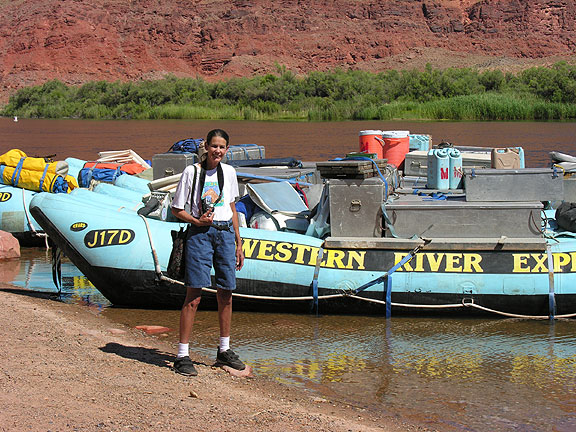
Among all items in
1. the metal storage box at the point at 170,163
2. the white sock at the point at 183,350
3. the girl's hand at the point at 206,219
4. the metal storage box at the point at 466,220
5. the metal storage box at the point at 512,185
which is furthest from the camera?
the metal storage box at the point at 170,163

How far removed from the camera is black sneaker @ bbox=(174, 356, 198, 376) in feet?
19.0

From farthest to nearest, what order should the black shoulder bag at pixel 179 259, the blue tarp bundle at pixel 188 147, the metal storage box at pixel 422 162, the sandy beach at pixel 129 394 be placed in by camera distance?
the blue tarp bundle at pixel 188 147, the metal storage box at pixel 422 162, the black shoulder bag at pixel 179 259, the sandy beach at pixel 129 394

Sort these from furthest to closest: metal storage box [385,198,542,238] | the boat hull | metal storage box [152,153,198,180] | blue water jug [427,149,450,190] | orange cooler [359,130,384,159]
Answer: orange cooler [359,130,384,159], metal storage box [152,153,198,180], blue water jug [427,149,450,190], metal storage box [385,198,542,238], the boat hull

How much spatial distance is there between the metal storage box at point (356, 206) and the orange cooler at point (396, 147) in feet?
14.5

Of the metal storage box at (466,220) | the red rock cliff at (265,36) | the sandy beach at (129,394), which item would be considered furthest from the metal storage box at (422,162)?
the red rock cliff at (265,36)

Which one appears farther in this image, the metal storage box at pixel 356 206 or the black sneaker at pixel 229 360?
the metal storage box at pixel 356 206

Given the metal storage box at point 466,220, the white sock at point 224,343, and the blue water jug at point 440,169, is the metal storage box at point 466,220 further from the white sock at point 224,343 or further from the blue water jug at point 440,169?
the white sock at point 224,343

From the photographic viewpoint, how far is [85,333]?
23.0 ft

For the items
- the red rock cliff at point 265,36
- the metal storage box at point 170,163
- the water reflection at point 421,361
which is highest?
the red rock cliff at point 265,36

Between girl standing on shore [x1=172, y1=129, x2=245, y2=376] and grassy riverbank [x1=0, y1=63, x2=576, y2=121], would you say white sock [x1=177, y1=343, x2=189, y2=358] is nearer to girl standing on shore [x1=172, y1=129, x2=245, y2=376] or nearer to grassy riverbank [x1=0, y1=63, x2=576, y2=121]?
girl standing on shore [x1=172, y1=129, x2=245, y2=376]

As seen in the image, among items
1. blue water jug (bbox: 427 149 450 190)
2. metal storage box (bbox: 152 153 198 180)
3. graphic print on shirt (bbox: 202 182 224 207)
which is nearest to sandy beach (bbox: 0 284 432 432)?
graphic print on shirt (bbox: 202 182 224 207)

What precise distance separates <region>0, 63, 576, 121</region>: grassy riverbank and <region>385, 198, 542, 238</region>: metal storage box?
3945 centimetres

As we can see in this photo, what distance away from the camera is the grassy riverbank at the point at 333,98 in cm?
4875

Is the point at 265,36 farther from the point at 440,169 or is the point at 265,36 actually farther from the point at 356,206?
→ the point at 356,206
